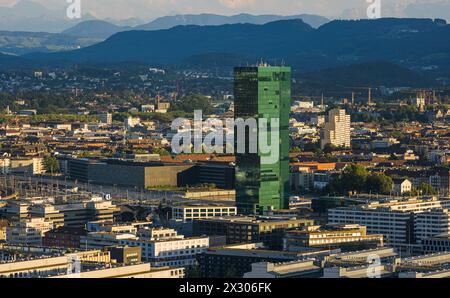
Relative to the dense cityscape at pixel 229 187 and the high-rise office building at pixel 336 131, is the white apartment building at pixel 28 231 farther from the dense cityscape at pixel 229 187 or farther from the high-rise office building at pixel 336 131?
the high-rise office building at pixel 336 131

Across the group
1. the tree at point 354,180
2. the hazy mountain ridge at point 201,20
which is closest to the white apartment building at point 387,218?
the tree at point 354,180

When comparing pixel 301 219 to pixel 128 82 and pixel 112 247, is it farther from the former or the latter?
pixel 128 82

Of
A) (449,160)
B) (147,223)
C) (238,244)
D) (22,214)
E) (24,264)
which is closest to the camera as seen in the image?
(24,264)

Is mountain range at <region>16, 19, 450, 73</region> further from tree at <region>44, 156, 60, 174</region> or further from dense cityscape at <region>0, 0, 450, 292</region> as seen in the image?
tree at <region>44, 156, 60, 174</region>

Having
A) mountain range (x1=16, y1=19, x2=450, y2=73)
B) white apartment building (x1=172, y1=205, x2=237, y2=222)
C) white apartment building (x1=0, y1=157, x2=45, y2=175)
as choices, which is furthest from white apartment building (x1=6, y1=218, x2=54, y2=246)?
mountain range (x1=16, y1=19, x2=450, y2=73)

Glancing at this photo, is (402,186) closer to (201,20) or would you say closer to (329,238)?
(329,238)

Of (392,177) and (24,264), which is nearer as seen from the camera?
(24,264)
